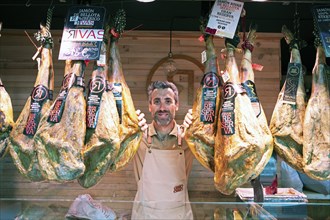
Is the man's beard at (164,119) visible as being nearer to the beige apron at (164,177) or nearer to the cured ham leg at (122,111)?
the beige apron at (164,177)

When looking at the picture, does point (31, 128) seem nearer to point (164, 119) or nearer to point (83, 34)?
point (83, 34)

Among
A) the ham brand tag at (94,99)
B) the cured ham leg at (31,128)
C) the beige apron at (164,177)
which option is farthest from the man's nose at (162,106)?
the cured ham leg at (31,128)

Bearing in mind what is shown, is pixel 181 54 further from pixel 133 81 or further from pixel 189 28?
pixel 133 81

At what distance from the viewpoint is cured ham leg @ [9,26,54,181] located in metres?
1.73

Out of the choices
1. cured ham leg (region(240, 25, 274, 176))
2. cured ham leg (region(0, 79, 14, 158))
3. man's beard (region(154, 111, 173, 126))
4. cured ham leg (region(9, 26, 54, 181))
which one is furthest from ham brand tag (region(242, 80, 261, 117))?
cured ham leg (region(0, 79, 14, 158))

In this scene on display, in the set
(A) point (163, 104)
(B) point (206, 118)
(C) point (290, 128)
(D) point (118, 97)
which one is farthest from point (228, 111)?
(A) point (163, 104)

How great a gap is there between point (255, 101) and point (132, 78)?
2.19 meters

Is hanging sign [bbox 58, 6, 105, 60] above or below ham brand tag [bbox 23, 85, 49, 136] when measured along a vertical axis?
above

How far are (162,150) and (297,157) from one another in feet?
3.34

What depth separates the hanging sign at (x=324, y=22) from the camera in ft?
5.62

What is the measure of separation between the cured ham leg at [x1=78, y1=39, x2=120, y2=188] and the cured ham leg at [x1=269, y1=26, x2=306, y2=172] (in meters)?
0.72

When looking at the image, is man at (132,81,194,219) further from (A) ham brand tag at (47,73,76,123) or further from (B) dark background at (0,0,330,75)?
(B) dark background at (0,0,330,75)

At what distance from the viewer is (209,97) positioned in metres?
1.81

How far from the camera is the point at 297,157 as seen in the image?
1712 millimetres
